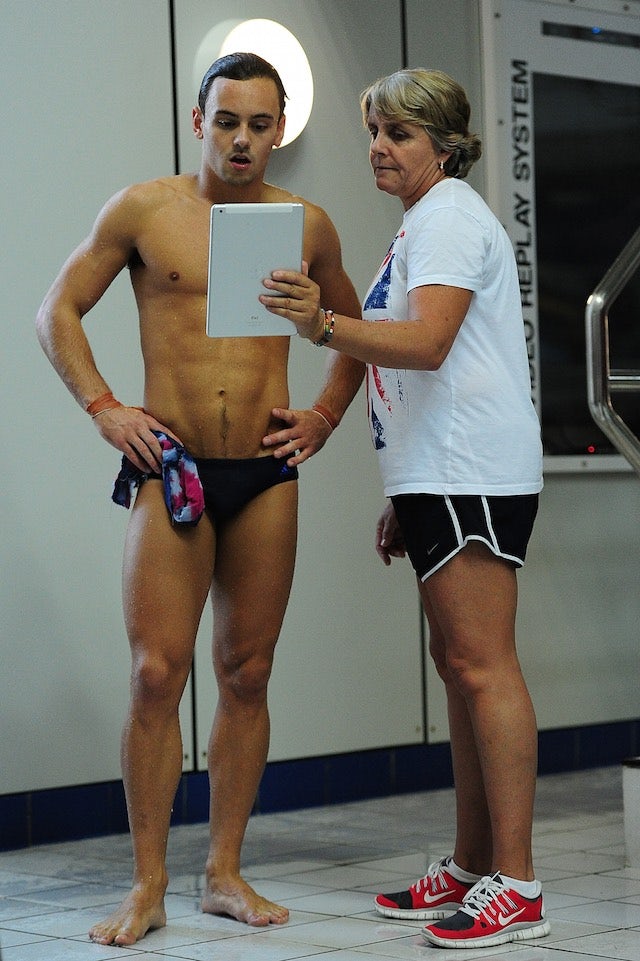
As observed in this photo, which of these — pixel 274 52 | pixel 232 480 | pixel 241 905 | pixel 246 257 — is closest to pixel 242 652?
pixel 232 480

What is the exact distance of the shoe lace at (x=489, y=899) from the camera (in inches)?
110

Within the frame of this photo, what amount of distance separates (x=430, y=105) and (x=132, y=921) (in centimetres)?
172

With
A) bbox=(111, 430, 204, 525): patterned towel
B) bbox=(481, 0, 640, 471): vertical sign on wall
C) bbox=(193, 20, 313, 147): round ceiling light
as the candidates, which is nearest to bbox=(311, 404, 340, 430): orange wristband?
bbox=(111, 430, 204, 525): patterned towel

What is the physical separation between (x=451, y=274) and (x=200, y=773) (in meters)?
2.12

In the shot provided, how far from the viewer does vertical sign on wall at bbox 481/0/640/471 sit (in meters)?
5.02

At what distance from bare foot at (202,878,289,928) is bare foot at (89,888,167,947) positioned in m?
0.15

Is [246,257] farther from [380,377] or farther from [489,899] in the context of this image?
[489,899]

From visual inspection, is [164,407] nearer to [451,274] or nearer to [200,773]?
[451,274]

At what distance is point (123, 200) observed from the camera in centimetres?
314

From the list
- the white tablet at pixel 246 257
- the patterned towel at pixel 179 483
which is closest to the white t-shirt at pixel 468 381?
the white tablet at pixel 246 257

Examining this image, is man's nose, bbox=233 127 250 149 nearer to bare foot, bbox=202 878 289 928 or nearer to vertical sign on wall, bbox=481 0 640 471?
bare foot, bbox=202 878 289 928

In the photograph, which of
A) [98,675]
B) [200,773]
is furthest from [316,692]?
[98,675]

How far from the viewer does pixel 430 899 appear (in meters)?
3.10

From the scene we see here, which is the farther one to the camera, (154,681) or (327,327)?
(154,681)
